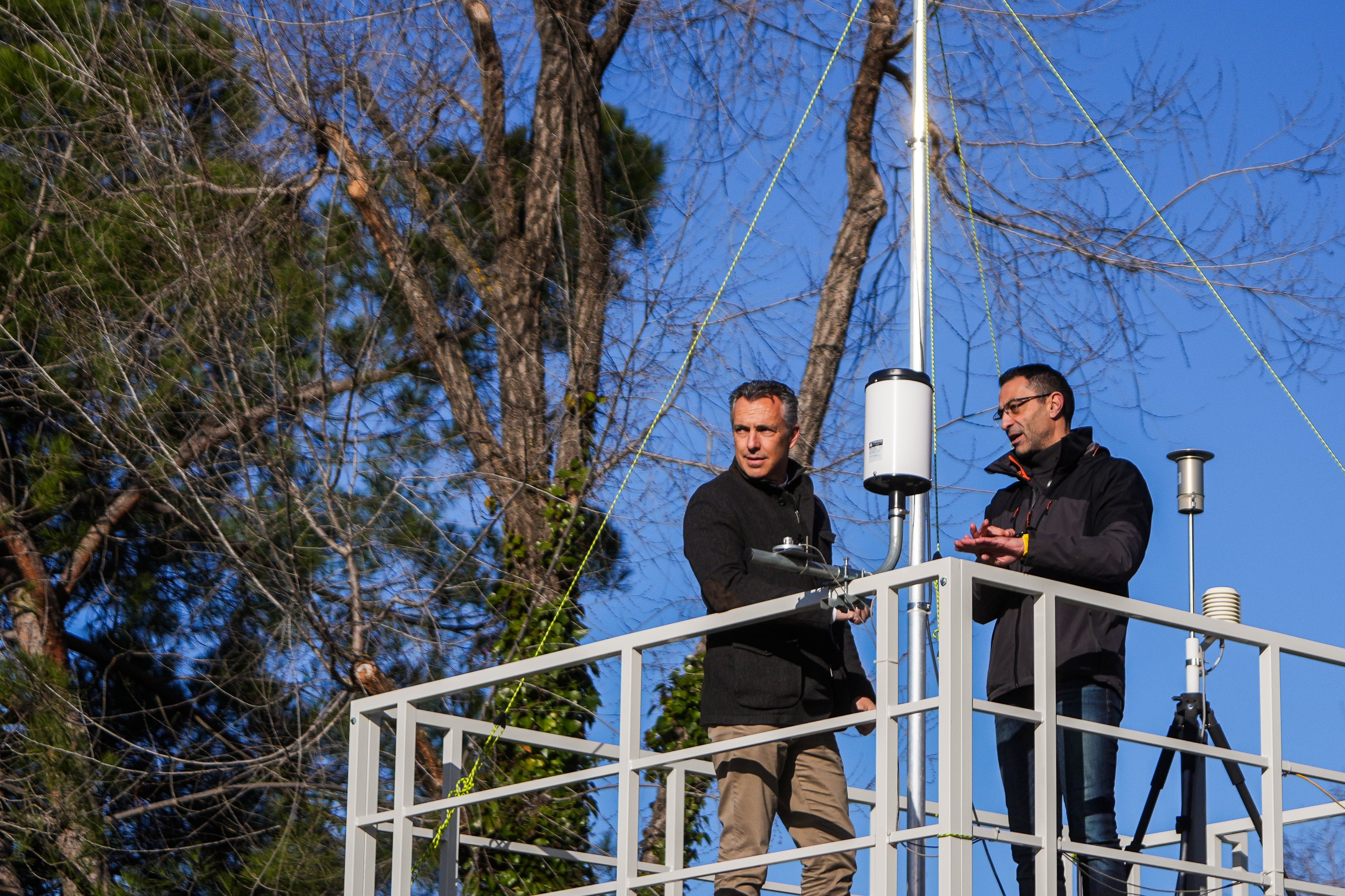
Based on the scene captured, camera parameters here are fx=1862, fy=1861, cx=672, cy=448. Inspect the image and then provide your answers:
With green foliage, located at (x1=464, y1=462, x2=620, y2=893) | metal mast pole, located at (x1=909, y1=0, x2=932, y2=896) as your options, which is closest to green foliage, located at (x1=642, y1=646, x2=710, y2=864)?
green foliage, located at (x1=464, y1=462, x2=620, y2=893)

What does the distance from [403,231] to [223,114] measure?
1.51 metres

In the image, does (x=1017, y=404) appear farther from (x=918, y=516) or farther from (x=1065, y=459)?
(x=918, y=516)

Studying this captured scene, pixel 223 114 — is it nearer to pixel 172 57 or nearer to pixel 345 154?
pixel 172 57

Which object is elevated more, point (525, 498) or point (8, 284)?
point (8, 284)

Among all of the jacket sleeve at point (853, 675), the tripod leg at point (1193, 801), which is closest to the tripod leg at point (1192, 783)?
the tripod leg at point (1193, 801)

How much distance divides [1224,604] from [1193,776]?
1.60 ft

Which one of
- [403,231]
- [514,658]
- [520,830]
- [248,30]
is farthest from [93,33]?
[520,830]

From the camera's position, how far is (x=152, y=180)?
11.2 meters

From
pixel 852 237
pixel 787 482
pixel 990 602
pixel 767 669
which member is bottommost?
pixel 767 669

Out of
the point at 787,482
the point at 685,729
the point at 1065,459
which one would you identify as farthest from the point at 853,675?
the point at 685,729

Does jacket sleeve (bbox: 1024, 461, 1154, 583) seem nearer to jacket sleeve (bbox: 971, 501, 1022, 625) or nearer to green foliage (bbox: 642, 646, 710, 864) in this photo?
jacket sleeve (bbox: 971, 501, 1022, 625)

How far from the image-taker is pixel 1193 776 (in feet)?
16.3

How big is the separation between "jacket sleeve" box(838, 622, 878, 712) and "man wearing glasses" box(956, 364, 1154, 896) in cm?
33

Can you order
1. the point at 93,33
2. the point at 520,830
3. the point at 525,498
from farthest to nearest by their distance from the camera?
the point at 93,33, the point at 525,498, the point at 520,830
